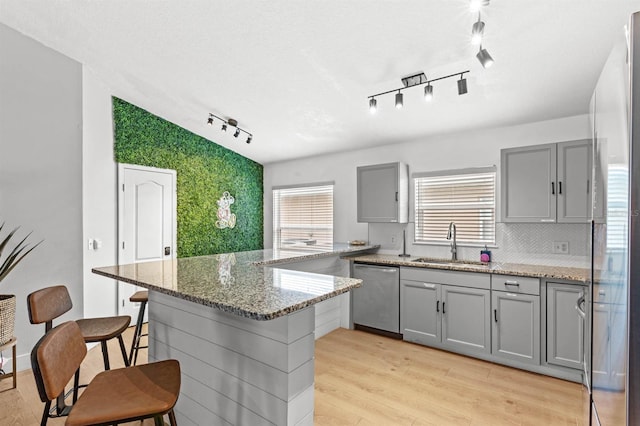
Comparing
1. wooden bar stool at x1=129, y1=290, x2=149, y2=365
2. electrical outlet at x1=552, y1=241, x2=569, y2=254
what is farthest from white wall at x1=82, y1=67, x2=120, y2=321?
electrical outlet at x1=552, y1=241, x2=569, y2=254

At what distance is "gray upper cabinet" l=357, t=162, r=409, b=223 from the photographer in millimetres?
4008

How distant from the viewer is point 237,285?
170 centimetres

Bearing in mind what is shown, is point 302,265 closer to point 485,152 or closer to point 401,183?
point 401,183

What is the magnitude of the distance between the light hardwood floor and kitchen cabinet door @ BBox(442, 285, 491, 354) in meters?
0.14

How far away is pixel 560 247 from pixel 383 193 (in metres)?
1.95

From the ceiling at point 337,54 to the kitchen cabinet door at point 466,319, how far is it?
1892mm

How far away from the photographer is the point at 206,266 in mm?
2387

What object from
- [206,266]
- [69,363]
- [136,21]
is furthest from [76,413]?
[136,21]

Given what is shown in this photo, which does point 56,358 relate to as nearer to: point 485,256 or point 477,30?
point 477,30

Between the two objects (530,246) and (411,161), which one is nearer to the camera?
(530,246)

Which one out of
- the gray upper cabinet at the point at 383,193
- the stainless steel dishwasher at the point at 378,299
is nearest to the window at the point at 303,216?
the gray upper cabinet at the point at 383,193

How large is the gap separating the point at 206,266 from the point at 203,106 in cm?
247

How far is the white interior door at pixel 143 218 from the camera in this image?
→ 408 centimetres

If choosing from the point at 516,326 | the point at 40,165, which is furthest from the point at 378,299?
the point at 40,165
